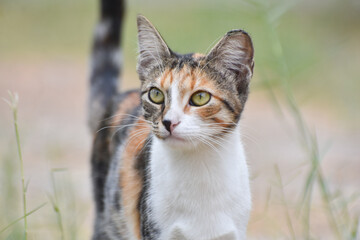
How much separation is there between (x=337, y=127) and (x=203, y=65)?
450cm

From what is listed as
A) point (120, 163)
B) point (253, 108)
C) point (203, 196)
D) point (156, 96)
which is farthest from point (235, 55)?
point (253, 108)

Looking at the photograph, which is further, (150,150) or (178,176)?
(150,150)

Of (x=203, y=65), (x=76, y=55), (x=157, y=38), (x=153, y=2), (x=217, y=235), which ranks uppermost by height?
(x=153, y=2)

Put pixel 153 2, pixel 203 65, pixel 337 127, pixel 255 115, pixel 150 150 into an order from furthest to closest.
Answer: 1. pixel 153 2
2. pixel 255 115
3. pixel 337 127
4. pixel 150 150
5. pixel 203 65

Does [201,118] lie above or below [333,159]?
above

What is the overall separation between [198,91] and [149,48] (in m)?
0.40

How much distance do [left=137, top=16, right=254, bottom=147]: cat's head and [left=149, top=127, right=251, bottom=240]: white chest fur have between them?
0.13 meters

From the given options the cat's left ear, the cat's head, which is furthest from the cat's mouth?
the cat's left ear

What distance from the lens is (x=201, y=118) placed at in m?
2.20

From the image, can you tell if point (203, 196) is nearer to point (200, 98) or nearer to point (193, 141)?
point (193, 141)

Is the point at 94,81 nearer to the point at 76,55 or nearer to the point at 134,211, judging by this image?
the point at 134,211

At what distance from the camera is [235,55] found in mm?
2328

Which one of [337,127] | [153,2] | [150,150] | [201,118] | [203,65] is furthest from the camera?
[153,2]

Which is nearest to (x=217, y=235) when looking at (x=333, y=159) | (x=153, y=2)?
(x=333, y=159)
